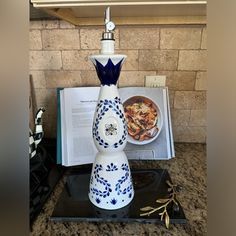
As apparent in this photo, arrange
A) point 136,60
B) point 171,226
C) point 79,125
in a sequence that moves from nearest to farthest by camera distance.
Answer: point 171,226, point 79,125, point 136,60

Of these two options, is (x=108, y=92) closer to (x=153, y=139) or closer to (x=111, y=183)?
(x=111, y=183)

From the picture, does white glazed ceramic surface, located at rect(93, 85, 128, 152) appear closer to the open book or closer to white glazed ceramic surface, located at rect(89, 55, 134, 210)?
white glazed ceramic surface, located at rect(89, 55, 134, 210)

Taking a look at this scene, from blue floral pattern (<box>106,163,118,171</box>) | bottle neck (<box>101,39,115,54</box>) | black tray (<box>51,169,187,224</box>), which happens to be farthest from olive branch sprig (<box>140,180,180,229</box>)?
bottle neck (<box>101,39,115,54</box>)

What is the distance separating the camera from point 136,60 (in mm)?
1064

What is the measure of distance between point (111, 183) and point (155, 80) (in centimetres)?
58

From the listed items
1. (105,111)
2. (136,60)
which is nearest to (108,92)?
(105,111)

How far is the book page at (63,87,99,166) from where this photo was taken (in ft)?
3.01

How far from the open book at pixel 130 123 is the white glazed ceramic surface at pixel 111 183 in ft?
0.87

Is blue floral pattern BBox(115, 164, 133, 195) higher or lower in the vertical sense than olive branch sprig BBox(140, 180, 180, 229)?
higher

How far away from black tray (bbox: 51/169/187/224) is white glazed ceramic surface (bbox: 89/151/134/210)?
0.06 feet

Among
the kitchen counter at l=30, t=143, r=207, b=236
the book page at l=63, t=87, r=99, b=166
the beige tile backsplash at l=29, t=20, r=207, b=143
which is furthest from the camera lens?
the beige tile backsplash at l=29, t=20, r=207, b=143
